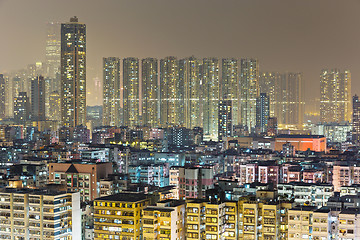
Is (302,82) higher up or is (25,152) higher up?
(302,82)

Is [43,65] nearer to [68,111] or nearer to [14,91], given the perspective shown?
[14,91]

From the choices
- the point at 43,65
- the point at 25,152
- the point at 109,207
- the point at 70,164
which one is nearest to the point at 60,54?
the point at 43,65

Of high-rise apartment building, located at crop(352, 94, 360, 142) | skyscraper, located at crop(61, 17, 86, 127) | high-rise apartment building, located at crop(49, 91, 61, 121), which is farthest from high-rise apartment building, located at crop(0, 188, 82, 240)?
high-rise apartment building, located at crop(49, 91, 61, 121)

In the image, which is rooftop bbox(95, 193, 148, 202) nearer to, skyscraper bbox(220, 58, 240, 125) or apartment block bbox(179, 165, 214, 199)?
apartment block bbox(179, 165, 214, 199)

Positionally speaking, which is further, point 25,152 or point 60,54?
point 60,54

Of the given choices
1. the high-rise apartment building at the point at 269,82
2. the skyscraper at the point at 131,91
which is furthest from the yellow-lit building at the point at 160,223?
the high-rise apartment building at the point at 269,82

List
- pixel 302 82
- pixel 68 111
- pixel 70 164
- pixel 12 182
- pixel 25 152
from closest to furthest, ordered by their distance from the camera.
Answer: pixel 12 182 < pixel 70 164 < pixel 25 152 < pixel 68 111 < pixel 302 82

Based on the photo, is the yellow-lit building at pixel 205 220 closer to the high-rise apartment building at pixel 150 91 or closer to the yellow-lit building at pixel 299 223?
the yellow-lit building at pixel 299 223
